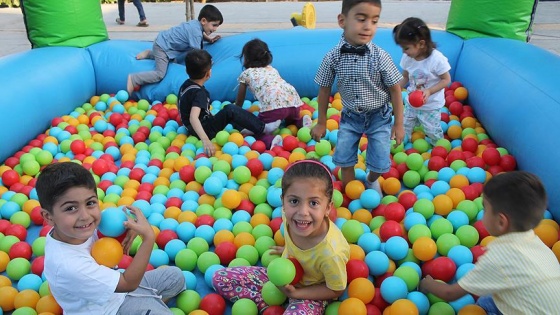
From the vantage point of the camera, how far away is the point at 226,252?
7.37 feet

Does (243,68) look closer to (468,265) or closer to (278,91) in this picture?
(278,91)

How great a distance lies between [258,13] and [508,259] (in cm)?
855

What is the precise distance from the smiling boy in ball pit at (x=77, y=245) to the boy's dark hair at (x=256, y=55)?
2.19 meters

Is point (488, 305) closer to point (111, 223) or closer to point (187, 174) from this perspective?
point (111, 223)

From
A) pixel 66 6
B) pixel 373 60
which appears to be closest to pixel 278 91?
pixel 373 60

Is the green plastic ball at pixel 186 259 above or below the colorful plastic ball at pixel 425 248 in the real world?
below

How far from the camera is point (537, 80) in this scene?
9.54 ft

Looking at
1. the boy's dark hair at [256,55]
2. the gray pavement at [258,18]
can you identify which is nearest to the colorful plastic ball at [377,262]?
the boy's dark hair at [256,55]

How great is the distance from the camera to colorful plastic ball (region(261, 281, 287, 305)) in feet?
6.22

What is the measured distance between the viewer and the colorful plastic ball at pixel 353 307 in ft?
5.86

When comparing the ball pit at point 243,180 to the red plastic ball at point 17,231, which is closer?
the ball pit at point 243,180

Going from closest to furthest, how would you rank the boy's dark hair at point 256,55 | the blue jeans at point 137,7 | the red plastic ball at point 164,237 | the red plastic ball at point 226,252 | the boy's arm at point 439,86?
the red plastic ball at point 226,252, the red plastic ball at point 164,237, the boy's arm at point 439,86, the boy's dark hair at point 256,55, the blue jeans at point 137,7

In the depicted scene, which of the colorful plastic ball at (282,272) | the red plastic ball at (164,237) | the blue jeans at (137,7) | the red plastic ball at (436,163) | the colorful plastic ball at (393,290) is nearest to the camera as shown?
the colorful plastic ball at (282,272)

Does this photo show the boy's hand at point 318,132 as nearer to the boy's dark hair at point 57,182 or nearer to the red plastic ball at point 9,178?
the boy's dark hair at point 57,182
